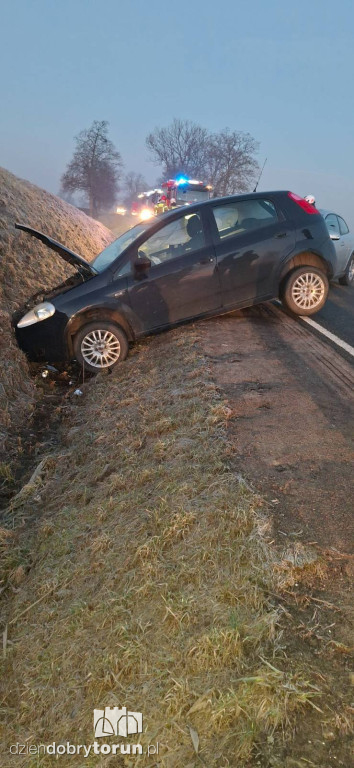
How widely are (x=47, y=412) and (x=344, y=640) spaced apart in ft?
15.2

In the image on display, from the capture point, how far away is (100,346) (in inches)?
254

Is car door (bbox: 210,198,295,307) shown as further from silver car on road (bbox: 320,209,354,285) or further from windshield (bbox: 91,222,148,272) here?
silver car on road (bbox: 320,209,354,285)

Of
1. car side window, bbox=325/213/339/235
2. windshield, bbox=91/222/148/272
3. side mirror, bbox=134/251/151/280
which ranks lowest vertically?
side mirror, bbox=134/251/151/280

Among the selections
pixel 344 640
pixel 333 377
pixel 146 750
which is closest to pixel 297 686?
pixel 344 640

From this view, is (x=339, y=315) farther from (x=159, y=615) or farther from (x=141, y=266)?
(x=159, y=615)

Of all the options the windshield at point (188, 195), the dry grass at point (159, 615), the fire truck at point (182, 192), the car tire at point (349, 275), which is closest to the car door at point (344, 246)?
the car tire at point (349, 275)

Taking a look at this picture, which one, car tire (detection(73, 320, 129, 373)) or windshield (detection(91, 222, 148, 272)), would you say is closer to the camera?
car tire (detection(73, 320, 129, 373))

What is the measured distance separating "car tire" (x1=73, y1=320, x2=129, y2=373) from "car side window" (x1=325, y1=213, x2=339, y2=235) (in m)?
5.60

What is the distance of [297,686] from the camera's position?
6.54ft

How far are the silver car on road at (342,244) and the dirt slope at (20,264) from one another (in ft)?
18.4

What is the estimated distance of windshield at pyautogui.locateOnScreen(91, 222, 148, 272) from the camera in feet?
21.4

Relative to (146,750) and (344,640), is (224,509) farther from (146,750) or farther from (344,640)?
(146,750)

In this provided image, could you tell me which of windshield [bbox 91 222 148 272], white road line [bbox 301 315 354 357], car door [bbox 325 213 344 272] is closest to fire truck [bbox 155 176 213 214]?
car door [bbox 325 213 344 272]

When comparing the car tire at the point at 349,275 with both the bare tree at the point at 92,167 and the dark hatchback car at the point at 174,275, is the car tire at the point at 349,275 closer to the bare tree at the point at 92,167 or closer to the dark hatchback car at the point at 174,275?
the dark hatchback car at the point at 174,275
